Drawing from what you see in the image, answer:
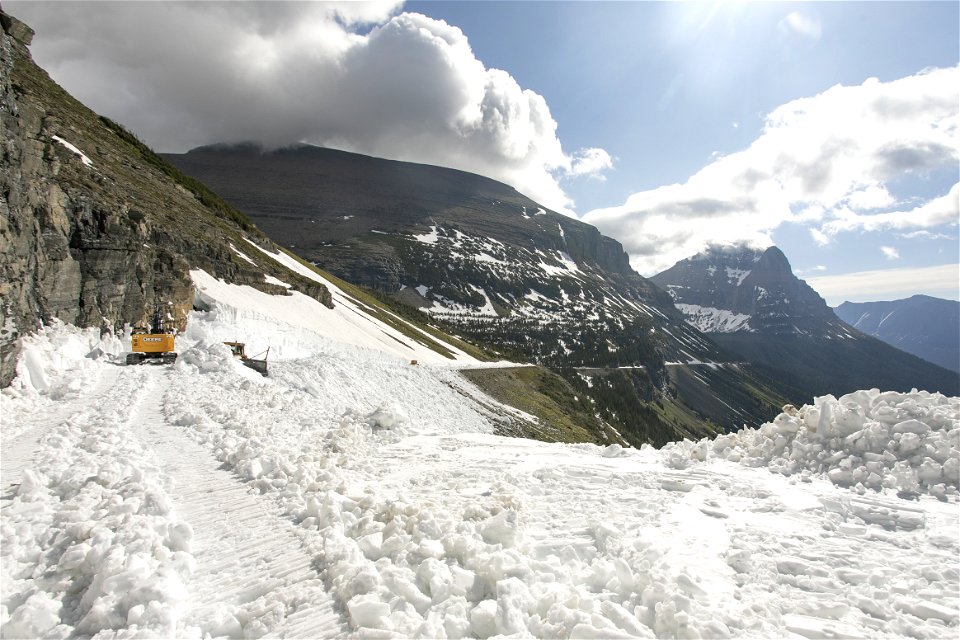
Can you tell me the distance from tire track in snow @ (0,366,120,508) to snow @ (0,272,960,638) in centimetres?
10

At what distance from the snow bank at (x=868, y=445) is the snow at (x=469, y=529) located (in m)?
0.05

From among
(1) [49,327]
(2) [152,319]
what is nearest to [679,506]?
(1) [49,327]

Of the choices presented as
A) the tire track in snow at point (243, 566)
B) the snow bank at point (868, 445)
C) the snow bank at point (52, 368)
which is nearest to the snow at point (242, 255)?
the snow bank at point (52, 368)

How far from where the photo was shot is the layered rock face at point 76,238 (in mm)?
18344

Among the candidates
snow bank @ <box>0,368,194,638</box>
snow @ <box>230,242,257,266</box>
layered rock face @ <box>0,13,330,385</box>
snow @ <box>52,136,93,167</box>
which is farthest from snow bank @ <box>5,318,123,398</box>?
snow @ <box>52,136,93,167</box>

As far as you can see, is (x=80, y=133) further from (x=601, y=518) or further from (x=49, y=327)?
(x=601, y=518)

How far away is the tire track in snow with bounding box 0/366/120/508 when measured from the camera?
8562 mm

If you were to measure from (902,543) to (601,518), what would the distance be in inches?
185

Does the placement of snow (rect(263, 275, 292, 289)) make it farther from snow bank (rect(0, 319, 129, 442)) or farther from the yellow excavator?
the yellow excavator

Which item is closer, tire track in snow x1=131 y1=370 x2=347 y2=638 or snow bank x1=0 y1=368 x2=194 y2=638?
snow bank x1=0 y1=368 x2=194 y2=638

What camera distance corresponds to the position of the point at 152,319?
29.4 metres

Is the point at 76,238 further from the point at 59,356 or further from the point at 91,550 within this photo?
the point at 91,550

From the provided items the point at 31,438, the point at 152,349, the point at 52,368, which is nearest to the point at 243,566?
the point at 31,438

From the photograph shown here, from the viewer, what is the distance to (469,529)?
283 inches
